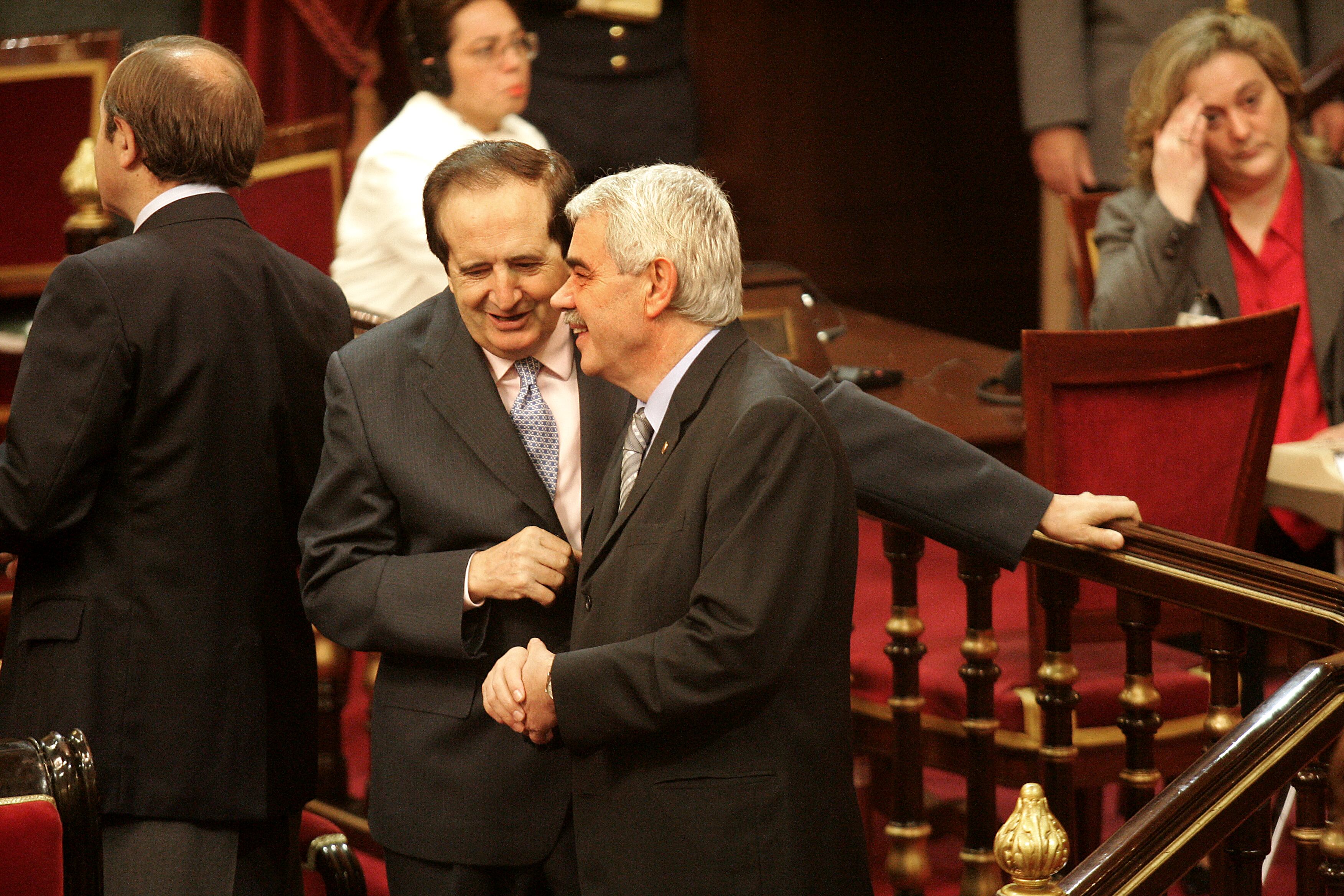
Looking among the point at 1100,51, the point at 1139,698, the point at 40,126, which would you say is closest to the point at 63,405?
the point at 1139,698

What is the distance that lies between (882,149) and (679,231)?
463 centimetres

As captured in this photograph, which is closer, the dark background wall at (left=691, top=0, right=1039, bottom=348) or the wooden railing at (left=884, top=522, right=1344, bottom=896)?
the wooden railing at (left=884, top=522, right=1344, bottom=896)

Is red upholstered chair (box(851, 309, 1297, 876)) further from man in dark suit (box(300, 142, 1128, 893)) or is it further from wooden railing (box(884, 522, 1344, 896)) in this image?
man in dark suit (box(300, 142, 1128, 893))

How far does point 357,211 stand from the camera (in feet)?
12.3

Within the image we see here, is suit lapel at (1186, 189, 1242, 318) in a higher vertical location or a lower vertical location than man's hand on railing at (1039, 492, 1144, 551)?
higher

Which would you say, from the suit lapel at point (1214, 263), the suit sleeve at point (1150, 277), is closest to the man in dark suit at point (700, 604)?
the suit sleeve at point (1150, 277)

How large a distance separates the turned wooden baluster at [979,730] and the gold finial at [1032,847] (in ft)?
2.40

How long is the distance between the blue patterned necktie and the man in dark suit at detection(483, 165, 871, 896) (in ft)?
0.60

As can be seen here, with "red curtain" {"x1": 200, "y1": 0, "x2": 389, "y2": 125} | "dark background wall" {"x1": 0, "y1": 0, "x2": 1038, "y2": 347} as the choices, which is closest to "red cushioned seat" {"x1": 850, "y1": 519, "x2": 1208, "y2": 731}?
"red curtain" {"x1": 200, "y1": 0, "x2": 389, "y2": 125}

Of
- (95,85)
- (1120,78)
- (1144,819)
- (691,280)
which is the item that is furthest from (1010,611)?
(95,85)

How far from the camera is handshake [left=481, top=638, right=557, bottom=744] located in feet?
6.13

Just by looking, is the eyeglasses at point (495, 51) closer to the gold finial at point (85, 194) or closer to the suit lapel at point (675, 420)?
the gold finial at point (85, 194)

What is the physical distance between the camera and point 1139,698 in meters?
2.29

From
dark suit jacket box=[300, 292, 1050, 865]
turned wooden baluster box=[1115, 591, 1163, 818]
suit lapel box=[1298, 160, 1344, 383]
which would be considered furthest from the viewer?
suit lapel box=[1298, 160, 1344, 383]
